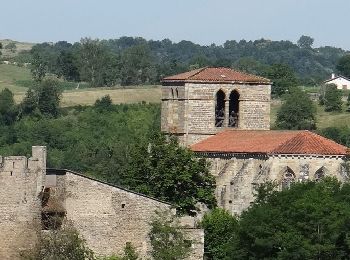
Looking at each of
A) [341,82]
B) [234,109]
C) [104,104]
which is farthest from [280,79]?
[234,109]

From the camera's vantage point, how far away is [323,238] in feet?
191

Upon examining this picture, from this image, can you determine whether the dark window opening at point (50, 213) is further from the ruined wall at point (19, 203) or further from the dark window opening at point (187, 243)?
the dark window opening at point (187, 243)

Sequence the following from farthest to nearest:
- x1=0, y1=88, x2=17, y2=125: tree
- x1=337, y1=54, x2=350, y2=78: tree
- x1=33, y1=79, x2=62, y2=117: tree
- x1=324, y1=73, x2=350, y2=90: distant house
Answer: x1=337, y1=54, x2=350, y2=78: tree, x1=324, y1=73, x2=350, y2=90: distant house, x1=33, y1=79, x2=62, y2=117: tree, x1=0, y1=88, x2=17, y2=125: tree

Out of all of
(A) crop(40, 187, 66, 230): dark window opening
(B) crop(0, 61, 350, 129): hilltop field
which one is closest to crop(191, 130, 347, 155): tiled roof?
(A) crop(40, 187, 66, 230): dark window opening

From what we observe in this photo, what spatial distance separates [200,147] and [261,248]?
70.7 feet

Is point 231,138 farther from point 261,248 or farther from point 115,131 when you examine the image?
point 115,131

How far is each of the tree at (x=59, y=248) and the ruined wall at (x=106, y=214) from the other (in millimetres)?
1059

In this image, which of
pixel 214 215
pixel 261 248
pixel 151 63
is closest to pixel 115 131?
Result: pixel 151 63

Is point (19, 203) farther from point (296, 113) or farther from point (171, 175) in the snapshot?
point (296, 113)

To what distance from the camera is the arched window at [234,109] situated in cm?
8525

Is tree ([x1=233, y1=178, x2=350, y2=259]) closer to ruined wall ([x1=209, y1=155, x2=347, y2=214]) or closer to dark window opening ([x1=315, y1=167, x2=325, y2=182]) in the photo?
dark window opening ([x1=315, y1=167, x2=325, y2=182])

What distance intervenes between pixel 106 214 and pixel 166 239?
214cm

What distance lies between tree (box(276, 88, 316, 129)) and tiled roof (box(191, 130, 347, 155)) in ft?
147

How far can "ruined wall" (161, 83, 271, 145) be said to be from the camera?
277 feet
